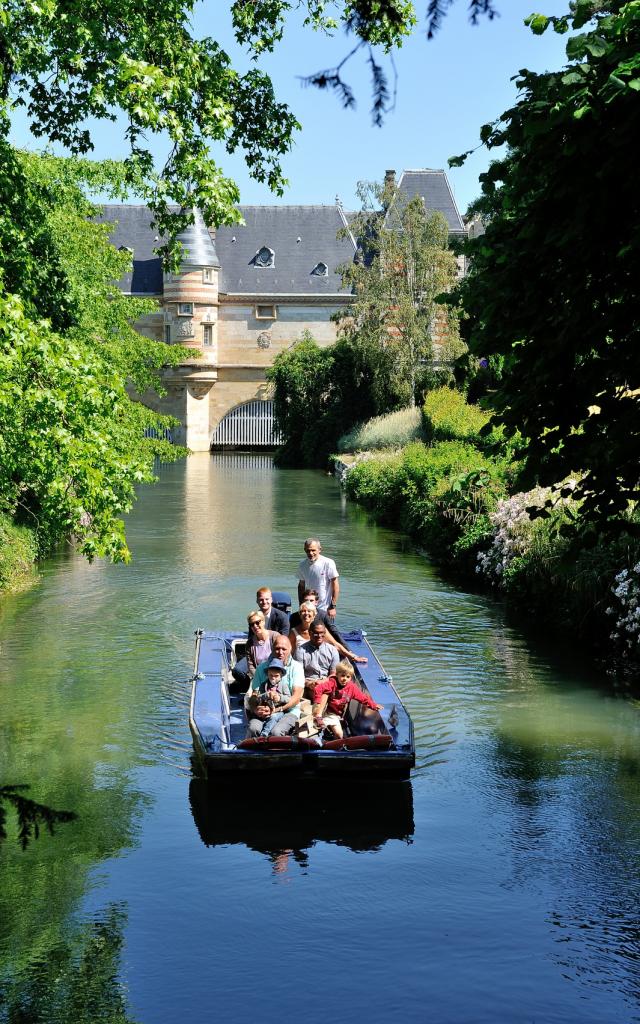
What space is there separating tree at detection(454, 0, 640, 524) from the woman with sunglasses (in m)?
4.87

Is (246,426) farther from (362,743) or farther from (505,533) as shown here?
(362,743)

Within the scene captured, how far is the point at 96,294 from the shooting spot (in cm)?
2164

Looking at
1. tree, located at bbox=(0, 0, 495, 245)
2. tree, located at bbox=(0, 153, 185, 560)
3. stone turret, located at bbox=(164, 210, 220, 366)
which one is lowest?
tree, located at bbox=(0, 153, 185, 560)

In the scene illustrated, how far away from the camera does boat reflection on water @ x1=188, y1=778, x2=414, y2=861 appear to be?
28.9 feet

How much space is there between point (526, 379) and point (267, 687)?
4552mm

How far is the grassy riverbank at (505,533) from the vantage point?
1362 centimetres

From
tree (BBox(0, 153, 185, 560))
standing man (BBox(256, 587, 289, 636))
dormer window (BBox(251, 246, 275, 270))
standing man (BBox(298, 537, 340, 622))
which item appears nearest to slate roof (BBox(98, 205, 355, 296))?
dormer window (BBox(251, 246, 275, 270))

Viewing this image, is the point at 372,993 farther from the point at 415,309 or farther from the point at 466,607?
the point at 415,309

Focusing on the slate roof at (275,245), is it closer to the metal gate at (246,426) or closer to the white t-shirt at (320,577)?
the metal gate at (246,426)

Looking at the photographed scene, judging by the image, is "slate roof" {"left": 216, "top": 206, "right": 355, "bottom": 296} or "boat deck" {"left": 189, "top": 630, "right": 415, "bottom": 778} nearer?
"boat deck" {"left": 189, "top": 630, "right": 415, "bottom": 778}

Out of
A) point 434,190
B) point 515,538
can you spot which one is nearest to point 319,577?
point 515,538

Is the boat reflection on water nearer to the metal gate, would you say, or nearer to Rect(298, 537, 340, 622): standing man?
Rect(298, 537, 340, 622): standing man

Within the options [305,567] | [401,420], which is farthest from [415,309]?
[305,567]

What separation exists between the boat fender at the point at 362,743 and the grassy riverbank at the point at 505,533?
195 centimetres
